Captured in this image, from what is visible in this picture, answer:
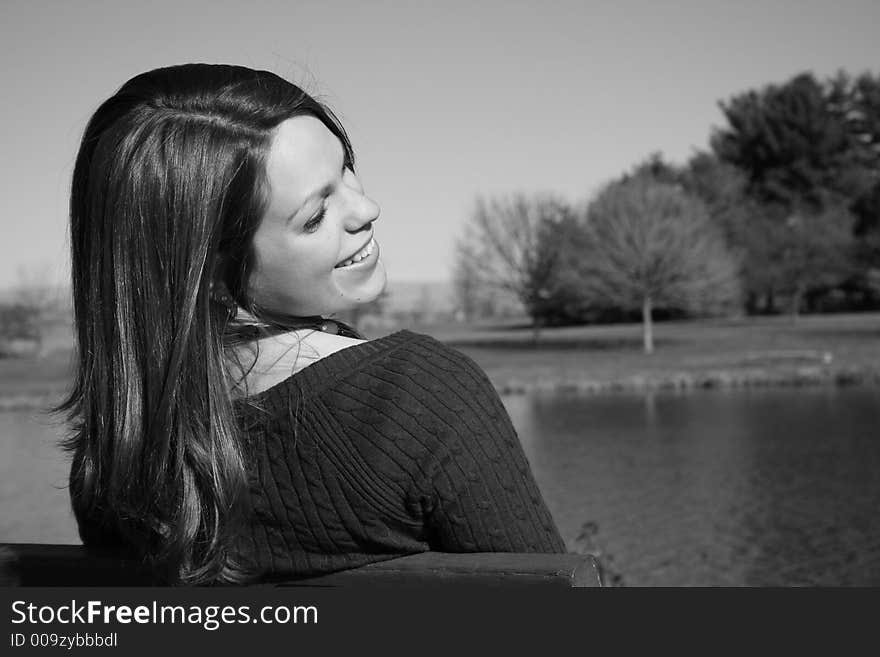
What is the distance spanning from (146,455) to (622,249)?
32.4m

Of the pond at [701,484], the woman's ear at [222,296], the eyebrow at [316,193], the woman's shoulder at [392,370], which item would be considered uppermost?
the eyebrow at [316,193]

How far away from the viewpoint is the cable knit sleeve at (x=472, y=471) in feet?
3.37

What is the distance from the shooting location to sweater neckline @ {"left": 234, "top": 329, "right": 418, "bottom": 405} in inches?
41.4

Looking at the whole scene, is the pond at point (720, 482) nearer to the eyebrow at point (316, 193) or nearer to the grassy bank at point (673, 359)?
the grassy bank at point (673, 359)

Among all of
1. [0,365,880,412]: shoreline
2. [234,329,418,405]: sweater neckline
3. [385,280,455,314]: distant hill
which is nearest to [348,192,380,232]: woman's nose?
[234,329,418,405]: sweater neckline

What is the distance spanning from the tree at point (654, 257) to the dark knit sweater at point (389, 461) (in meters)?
30.6

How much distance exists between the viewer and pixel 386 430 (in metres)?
1.02

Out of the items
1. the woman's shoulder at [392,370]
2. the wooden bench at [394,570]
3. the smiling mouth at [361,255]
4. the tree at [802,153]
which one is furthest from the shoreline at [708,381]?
the woman's shoulder at [392,370]

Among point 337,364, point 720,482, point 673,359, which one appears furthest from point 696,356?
point 337,364

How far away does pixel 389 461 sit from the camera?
1.03m

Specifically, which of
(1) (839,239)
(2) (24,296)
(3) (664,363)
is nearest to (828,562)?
(3) (664,363)

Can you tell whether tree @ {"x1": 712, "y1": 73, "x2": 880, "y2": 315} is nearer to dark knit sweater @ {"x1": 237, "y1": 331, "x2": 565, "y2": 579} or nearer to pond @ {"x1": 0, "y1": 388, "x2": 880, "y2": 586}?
pond @ {"x1": 0, "y1": 388, "x2": 880, "y2": 586}

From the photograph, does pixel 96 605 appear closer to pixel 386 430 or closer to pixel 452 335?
pixel 386 430

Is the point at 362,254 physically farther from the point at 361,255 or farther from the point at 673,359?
the point at 673,359
